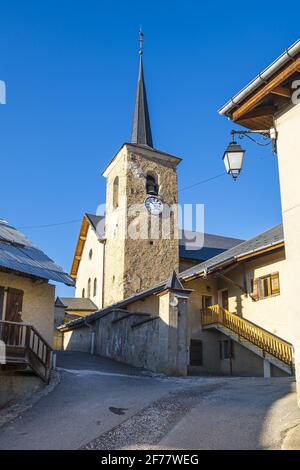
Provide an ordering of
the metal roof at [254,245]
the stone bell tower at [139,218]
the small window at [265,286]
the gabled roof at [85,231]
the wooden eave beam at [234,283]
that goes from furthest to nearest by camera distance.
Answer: the gabled roof at [85,231] < the stone bell tower at [139,218] < the wooden eave beam at [234,283] < the small window at [265,286] < the metal roof at [254,245]

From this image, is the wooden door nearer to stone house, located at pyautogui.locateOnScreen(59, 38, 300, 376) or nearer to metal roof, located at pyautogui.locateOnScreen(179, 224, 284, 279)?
stone house, located at pyautogui.locateOnScreen(59, 38, 300, 376)

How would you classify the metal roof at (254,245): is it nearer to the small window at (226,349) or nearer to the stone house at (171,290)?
the stone house at (171,290)

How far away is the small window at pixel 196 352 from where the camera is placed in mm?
24344

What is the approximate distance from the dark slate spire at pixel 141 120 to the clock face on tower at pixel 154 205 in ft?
15.3

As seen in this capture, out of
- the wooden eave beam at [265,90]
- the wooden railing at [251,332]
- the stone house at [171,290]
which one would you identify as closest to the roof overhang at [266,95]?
the wooden eave beam at [265,90]

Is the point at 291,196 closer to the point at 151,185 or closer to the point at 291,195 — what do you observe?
the point at 291,195

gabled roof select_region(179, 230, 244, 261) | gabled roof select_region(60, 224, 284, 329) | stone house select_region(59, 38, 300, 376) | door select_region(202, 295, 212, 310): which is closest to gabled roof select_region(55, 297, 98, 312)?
stone house select_region(59, 38, 300, 376)

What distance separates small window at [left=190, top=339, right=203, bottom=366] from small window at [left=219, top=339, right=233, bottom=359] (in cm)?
107

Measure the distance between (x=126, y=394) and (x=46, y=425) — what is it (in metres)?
3.09

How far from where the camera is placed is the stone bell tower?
3147 centimetres

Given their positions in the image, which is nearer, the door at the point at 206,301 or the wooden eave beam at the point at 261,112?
the wooden eave beam at the point at 261,112
